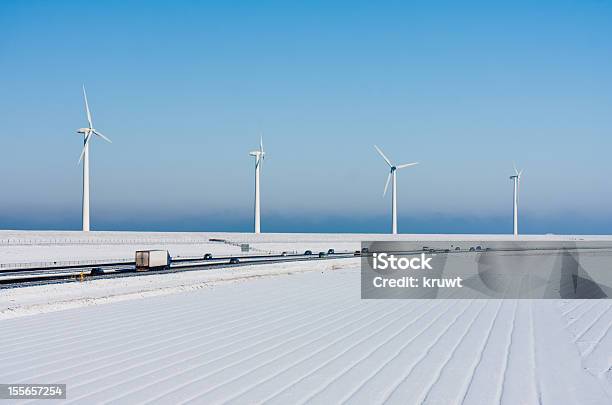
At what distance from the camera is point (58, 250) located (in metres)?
66.4

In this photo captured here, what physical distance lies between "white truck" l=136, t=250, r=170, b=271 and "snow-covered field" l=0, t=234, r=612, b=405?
1785cm

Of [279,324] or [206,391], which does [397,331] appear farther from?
[206,391]

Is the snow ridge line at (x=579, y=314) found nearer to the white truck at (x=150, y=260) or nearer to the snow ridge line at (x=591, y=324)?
the snow ridge line at (x=591, y=324)

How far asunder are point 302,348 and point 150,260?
30583 mm

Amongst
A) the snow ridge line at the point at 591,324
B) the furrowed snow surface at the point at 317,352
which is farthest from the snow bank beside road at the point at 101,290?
the snow ridge line at the point at 591,324

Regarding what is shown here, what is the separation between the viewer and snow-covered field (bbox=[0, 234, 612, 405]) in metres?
9.33

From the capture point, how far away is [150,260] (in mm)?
41812

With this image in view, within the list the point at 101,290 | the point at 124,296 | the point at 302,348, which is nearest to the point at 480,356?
the point at 302,348

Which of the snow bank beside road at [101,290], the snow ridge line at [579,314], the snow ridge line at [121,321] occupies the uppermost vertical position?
the snow bank beside road at [101,290]

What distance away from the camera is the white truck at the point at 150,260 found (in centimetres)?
4162

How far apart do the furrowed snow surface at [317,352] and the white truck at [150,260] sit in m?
20.3

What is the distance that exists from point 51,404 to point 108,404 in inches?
Answer: 30.6

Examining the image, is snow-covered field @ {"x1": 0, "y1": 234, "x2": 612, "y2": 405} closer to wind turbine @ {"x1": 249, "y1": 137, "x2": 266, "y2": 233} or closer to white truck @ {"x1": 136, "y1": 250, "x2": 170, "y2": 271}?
white truck @ {"x1": 136, "y1": 250, "x2": 170, "y2": 271}

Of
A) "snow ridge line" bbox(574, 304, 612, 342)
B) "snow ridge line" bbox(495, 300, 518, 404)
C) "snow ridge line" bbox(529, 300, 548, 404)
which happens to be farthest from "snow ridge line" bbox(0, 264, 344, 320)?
"snow ridge line" bbox(574, 304, 612, 342)
